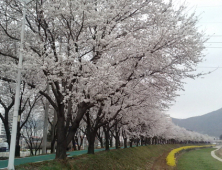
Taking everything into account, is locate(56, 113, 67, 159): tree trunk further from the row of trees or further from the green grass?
the green grass

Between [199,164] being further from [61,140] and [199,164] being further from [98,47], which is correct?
[98,47]

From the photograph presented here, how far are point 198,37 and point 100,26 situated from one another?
4.72 m

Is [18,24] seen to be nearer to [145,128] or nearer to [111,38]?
[111,38]

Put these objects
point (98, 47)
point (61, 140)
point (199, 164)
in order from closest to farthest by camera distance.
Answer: point (98, 47) < point (61, 140) < point (199, 164)

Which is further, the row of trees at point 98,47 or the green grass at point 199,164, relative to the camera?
the green grass at point 199,164

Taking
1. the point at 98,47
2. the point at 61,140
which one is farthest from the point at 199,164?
the point at 98,47

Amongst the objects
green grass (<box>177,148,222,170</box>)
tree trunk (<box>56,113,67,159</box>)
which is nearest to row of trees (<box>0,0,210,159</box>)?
tree trunk (<box>56,113,67,159</box>)

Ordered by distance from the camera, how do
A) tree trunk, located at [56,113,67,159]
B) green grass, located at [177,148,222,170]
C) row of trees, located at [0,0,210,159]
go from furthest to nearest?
green grass, located at [177,148,222,170]
tree trunk, located at [56,113,67,159]
row of trees, located at [0,0,210,159]

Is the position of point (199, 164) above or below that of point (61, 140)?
below

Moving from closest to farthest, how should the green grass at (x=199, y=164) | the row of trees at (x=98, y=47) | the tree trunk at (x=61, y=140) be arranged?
the row of trees at (x=98, y=47) < the tree trunk at (x=61, y=140) < the green grass at (x=199, y=164)

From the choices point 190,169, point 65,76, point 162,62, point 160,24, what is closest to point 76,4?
point 65,76

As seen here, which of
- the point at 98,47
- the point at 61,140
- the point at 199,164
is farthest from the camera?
the point at 199,164

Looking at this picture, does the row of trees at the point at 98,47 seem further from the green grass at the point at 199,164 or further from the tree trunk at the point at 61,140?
the green grass at the point at 199,164

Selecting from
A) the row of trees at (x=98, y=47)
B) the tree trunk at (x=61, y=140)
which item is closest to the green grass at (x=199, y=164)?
the row of trees at (x=98, y=47)
